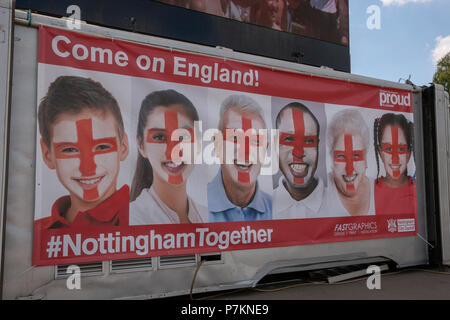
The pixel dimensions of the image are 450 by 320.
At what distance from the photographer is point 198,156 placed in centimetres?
378

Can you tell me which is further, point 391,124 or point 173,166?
point 391,124

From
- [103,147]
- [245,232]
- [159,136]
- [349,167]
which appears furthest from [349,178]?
[103,147]

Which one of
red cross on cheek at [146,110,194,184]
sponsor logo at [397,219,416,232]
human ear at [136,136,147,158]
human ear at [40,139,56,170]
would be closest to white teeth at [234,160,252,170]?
red cross on cheek at [146,110,194,184]

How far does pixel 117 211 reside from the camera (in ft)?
11.1

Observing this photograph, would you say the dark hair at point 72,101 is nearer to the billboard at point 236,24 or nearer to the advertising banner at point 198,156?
the advertising banner at point 198,156

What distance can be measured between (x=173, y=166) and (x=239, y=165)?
28.7 inches

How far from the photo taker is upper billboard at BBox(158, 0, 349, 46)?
36.2 ft

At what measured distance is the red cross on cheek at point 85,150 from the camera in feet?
10.6

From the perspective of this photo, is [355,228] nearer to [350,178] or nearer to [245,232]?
[350,178]

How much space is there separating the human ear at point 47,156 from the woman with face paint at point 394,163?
3789 millimetres

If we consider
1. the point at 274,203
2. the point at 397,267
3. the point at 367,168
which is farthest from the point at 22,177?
the point at 397,267

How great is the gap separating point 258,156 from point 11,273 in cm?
251

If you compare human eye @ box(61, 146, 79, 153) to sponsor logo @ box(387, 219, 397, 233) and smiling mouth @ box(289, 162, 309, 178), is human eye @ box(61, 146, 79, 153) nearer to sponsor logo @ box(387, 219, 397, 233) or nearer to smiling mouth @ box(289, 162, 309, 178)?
smiling mouth @ box(289, 162, 309, 178)
